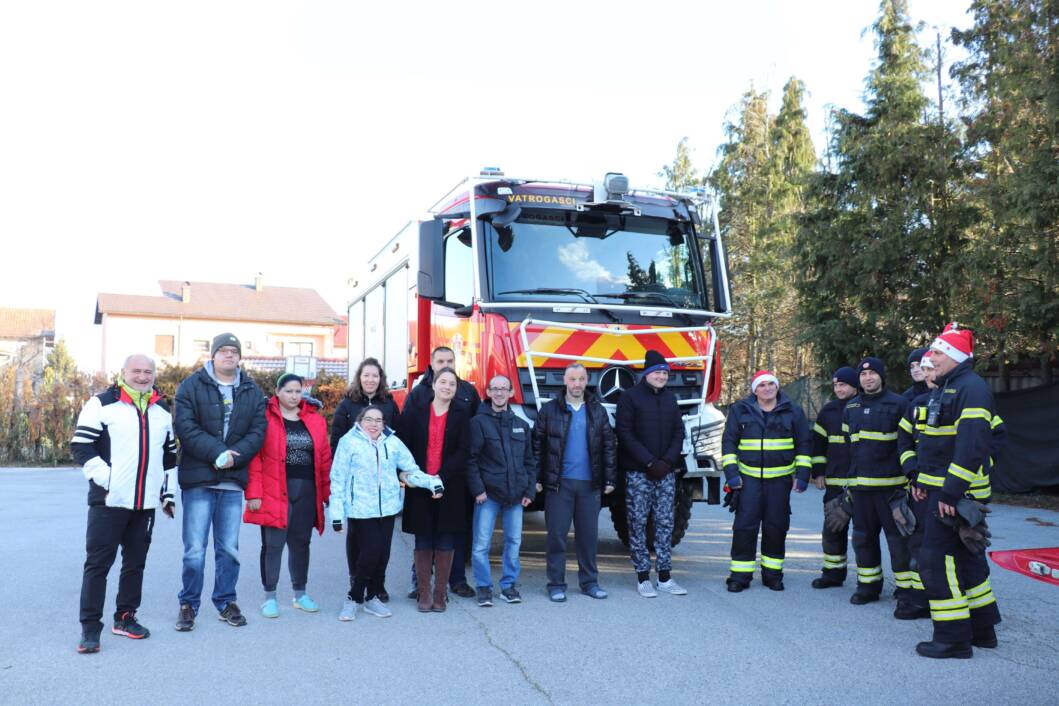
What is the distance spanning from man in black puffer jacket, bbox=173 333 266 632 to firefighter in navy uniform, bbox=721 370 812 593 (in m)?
3.82

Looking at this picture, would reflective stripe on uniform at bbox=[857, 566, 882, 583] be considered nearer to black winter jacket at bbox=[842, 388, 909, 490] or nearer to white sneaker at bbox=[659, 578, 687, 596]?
black winter jacket at bbox=[842, 388, 909, 490]

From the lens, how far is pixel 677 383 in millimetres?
7891

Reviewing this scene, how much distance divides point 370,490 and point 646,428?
2.23m

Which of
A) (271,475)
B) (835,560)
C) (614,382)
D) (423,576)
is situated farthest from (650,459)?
(271,475)

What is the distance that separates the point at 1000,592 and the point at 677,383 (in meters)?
3.04

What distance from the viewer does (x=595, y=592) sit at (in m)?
7.03

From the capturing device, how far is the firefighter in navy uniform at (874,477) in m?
6.85

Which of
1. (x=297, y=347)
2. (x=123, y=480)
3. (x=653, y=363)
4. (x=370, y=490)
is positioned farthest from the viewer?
(x=297, y=347)

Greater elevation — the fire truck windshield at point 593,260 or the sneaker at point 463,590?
the fire truck windshield at point 593,260

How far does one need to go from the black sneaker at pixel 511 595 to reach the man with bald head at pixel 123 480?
2.52 metres

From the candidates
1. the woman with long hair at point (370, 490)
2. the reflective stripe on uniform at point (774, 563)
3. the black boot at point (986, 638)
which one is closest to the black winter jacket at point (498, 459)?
the woman with long hair at point (370, 490)

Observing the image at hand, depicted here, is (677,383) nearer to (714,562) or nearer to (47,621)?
(714,562)

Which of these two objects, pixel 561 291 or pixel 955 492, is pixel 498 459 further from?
pixel 955 492

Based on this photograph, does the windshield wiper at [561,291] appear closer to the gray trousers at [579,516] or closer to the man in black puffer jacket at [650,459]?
the man in black puffer jacket at [650,459]
